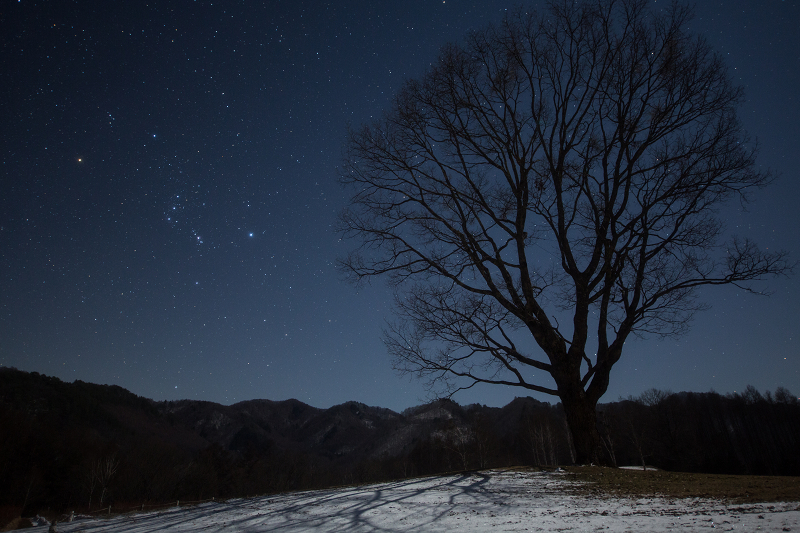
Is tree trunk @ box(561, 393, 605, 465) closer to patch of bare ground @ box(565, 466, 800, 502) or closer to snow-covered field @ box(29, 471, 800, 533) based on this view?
patch of bare ground @ box(565, 466, 800, 502)

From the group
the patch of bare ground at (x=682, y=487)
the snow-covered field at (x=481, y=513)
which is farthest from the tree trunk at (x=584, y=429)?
the snow-covered field at (x=481, y=513)

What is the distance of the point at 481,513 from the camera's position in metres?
4.45

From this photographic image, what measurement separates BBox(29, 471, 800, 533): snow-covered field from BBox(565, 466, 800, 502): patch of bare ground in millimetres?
347

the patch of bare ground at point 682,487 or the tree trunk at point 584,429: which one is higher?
the tree trunk at point 584,429

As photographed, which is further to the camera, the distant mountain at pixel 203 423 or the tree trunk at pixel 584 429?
the distant mountain at pixel 203 423

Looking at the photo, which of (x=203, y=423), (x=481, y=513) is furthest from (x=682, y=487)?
(x=203, y=423)

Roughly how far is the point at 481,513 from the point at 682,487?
3.04m

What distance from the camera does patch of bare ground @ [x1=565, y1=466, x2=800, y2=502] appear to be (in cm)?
413

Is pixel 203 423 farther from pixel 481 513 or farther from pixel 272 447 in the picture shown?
pixel 481 513

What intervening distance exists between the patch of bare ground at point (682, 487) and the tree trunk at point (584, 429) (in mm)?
866

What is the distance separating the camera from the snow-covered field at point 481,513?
3.27 meters

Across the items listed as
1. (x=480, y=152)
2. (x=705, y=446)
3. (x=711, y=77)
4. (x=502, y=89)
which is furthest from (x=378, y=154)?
(x=705, y=446)

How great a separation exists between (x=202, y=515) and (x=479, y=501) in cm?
428

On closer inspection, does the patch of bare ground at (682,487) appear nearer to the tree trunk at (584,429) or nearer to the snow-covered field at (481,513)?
the snow-covered field at (481,513)
